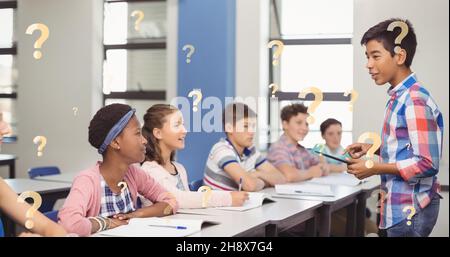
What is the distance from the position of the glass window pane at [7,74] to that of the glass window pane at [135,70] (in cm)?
23

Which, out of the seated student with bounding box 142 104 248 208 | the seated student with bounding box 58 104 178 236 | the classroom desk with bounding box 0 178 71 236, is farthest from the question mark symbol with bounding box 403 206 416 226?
the classroom desk with bounding box 0 178 71 236

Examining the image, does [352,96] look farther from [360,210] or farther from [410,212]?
[360,210]

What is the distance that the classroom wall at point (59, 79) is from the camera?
1397mm

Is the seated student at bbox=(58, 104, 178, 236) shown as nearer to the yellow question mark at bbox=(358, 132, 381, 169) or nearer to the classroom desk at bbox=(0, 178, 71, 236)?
the classroom desk at bbox=(0, 178, 71, 236)

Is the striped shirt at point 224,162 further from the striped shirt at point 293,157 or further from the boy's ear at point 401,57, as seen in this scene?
the boy's ear at point 401,57

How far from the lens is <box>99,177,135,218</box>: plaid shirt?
150cm

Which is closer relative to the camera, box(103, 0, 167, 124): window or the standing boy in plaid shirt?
the standing boy in plaid shirt

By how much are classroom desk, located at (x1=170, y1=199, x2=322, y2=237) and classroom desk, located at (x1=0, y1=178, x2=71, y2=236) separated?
419 mm

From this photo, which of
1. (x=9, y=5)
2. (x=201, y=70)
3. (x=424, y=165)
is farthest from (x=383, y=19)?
(x=9, y=5)

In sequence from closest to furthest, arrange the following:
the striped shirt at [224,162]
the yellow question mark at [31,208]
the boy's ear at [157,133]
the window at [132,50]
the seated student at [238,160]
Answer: the yellow question mark at [31,208], the window at [132,50], the seated student at [238,160], the boy's ear at [157,133], the striped shirt at [224,162]

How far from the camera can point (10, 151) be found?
1.36 m

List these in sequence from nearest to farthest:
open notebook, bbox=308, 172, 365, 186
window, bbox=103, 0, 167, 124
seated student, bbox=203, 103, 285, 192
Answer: window, bbox=103, 0, 167, 124, seated student, bbox=203, 103, 285, 192, open notebook, bbox=308, 172, 365, 186

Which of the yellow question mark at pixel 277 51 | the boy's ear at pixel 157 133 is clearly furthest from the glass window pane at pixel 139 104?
the yellow question mark at pixel 277 51
